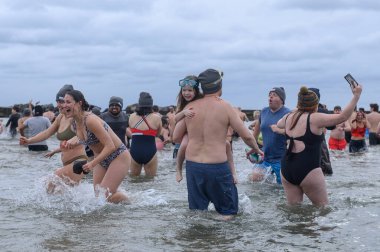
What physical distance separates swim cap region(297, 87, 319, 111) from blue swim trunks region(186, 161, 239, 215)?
1253 millimetres

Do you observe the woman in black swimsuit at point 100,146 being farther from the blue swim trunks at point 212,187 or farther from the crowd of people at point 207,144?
the blue swim trunks at point 212,187

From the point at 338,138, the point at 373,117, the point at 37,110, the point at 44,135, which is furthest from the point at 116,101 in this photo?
the point at 373,117

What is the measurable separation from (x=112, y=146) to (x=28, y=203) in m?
1.98

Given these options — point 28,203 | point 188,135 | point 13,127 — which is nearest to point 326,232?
point 188,135

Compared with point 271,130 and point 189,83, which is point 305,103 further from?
point 271,130

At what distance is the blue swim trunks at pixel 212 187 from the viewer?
251 inches

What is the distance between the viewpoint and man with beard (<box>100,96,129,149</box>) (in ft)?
40.1

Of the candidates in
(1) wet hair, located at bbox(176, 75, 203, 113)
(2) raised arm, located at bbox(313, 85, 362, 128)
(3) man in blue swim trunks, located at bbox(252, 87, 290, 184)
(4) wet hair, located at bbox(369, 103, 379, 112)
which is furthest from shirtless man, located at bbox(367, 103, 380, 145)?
(1) wet hair, located at bbox(176, 75, 203, 113)

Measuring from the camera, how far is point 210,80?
647cm

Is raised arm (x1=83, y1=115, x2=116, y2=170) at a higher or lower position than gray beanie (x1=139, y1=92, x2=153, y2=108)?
lower

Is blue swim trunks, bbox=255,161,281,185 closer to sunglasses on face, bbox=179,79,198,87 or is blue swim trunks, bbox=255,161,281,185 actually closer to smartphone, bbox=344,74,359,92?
smartphone, bbox=344,74,359,92

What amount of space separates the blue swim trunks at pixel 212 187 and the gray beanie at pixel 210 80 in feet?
2.46

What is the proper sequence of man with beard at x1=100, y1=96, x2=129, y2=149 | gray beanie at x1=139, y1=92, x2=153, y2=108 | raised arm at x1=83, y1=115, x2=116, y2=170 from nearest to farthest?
raised arm at x1=83, y1=115, x2=116, y2=170, gray beanie at x1=139, y1=92, x2=153, y2=108, man with beard at x1=100, y1=96, x2=129, y2=149

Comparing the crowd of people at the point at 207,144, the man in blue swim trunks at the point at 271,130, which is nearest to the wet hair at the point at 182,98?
the crowd of people at the point at 207,144
